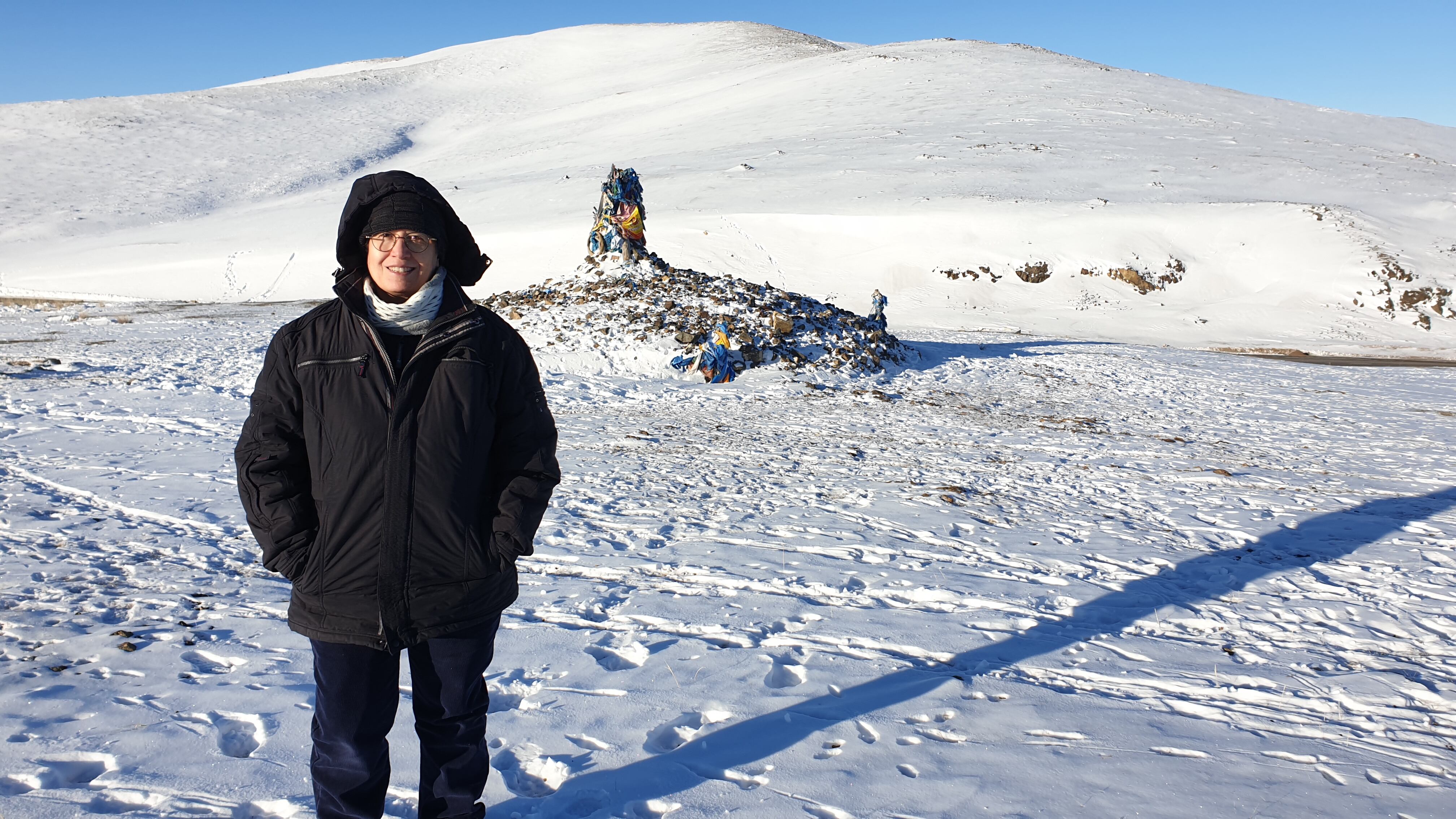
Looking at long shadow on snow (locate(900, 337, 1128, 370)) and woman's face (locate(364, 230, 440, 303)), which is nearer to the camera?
woman's face (locate(364, 230, 440, 303))

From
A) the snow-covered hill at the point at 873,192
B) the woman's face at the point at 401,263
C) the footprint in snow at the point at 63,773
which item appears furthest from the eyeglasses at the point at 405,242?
the snow-covered hill at the point at 873,192

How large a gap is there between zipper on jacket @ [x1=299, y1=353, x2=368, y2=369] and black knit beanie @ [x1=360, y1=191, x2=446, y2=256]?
35 cm

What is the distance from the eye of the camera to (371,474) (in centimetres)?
222

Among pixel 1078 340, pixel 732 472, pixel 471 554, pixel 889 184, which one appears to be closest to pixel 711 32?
pixel 889 184

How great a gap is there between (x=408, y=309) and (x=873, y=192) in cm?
2821

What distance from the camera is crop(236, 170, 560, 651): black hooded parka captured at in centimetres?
223

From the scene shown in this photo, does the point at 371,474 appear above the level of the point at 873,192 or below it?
below

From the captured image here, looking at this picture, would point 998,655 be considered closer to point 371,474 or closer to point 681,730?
point 681,730

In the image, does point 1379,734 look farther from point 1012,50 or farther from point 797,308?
point 1012,50

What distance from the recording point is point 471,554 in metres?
2.29

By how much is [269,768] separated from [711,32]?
8151 cm

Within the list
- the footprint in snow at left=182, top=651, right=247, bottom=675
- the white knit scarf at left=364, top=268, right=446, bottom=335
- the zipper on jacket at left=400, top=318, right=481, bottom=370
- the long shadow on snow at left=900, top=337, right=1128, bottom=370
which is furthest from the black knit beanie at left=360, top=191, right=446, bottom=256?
the long shadow on snow at left=900, top=337, right=1128, bottom=370

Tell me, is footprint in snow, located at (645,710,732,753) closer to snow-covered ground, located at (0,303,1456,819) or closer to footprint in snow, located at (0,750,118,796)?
snow-covered ground, located at (0,303,1456,819)

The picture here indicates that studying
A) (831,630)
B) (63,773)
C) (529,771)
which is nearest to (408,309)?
(529,771)
